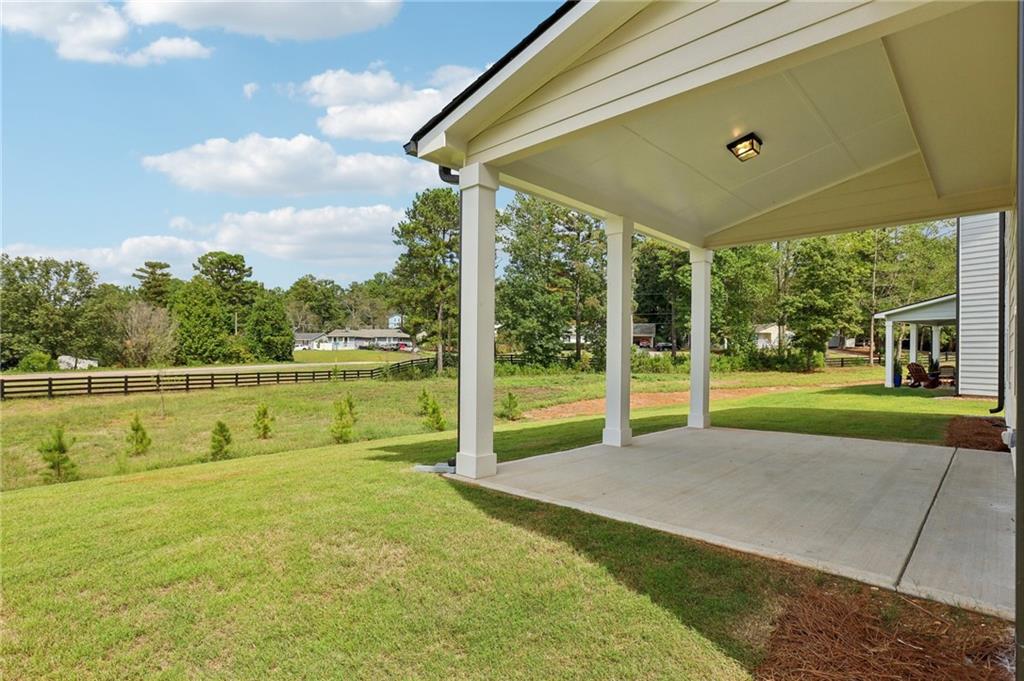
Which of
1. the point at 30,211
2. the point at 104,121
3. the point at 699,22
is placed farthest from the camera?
the point at 30,211

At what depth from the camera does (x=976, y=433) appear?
6723 millimetres

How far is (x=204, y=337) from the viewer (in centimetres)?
3350

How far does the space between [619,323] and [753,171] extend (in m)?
2.12

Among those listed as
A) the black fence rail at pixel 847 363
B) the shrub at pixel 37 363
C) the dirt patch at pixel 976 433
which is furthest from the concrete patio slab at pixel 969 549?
the shrub at pixel 37 363

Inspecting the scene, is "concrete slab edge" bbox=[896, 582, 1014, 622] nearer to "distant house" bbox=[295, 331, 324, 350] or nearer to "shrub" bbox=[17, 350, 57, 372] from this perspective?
"shrub" bbox=[17, 350, 57, 372]

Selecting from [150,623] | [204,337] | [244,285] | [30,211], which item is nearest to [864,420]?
[150,623]

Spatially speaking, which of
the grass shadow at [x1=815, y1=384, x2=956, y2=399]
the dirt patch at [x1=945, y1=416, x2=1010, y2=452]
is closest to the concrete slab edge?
the dirt patch at [x1=945, y1=416, x2=1010, y2=452]

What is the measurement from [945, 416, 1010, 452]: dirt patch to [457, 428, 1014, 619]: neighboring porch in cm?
49

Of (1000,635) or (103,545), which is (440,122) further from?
(1000,635)

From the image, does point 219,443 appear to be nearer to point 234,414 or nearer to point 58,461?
point 58,461

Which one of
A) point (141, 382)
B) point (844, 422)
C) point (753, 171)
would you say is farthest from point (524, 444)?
point (141, 382)

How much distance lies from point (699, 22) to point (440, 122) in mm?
2251

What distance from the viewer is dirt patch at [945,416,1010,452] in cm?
590

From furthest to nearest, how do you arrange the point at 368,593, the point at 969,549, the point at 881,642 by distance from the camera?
the point at 969,549
the point at 368,593
the point at 881,642
